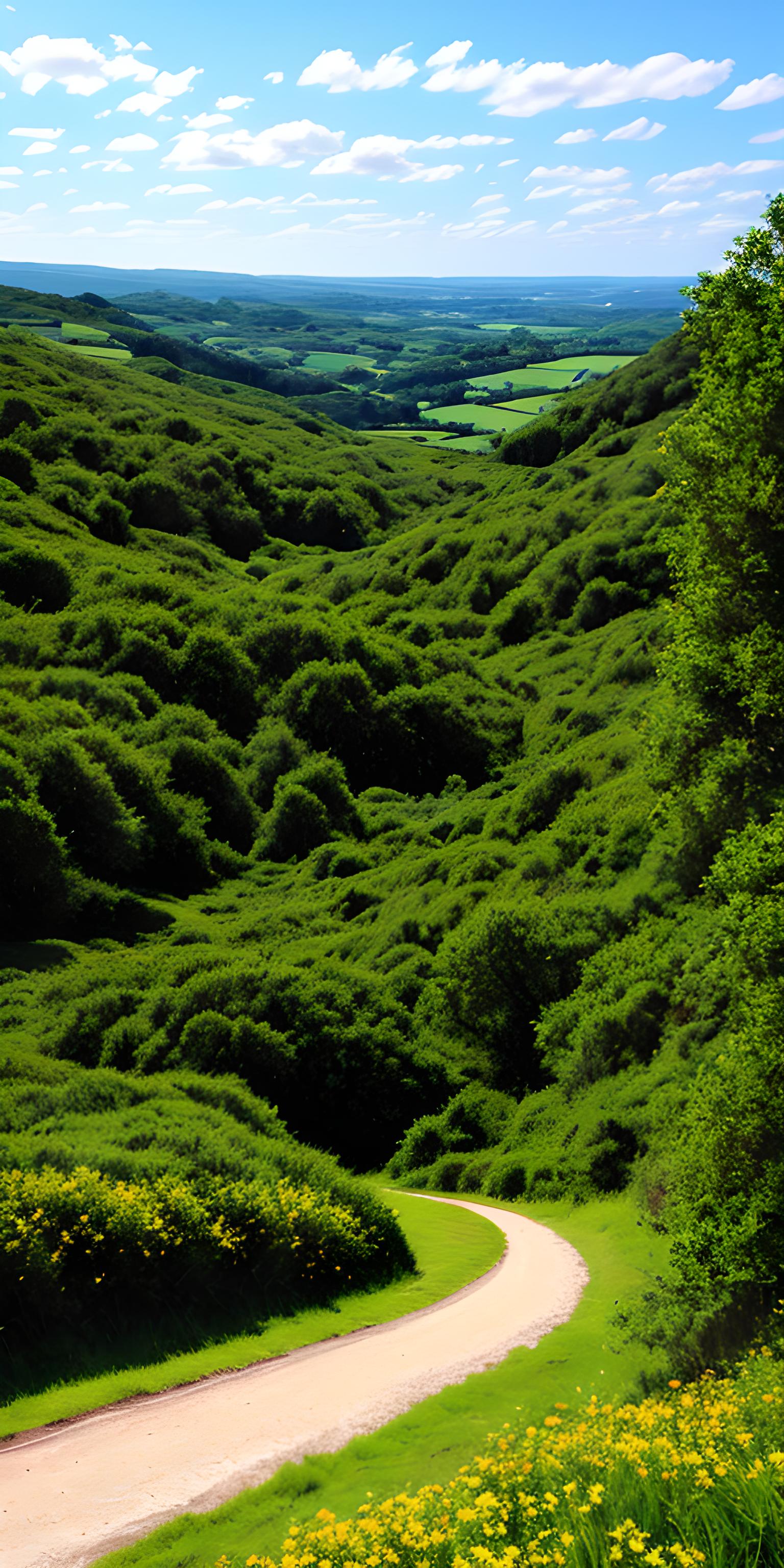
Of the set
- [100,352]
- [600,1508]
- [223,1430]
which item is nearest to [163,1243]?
[223,1430]

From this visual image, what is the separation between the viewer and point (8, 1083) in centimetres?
2364

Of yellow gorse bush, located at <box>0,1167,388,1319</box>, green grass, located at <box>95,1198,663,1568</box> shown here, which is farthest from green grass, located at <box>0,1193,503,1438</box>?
green grass, located at <box>95,1198,663,1568</box>

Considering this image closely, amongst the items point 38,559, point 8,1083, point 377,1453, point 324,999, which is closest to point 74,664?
point 38,559

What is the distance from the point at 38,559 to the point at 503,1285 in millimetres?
65647

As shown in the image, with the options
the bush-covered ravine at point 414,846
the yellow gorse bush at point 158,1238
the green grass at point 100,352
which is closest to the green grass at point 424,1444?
the bush-covered ravine at point 414,846

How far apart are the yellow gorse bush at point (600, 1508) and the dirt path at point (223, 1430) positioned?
164cm

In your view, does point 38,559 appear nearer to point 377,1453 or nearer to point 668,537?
point 668,537

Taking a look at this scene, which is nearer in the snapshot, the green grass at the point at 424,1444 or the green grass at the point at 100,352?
the green grass at the point at 424,1444

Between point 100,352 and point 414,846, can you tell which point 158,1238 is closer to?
point 414,846

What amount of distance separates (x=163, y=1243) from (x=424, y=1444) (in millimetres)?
5477

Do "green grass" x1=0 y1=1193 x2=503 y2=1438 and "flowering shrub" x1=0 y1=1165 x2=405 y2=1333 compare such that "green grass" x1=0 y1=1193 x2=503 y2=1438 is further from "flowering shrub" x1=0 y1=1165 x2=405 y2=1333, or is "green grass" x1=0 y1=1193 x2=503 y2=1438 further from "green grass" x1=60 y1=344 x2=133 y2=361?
"green grass" x1=60 y1=344 x2=133 y2=361

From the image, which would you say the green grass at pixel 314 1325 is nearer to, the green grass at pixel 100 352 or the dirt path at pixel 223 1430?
the dirt path at pixel 223 1430

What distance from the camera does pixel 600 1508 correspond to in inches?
310

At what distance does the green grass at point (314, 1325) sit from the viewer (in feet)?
40.5
